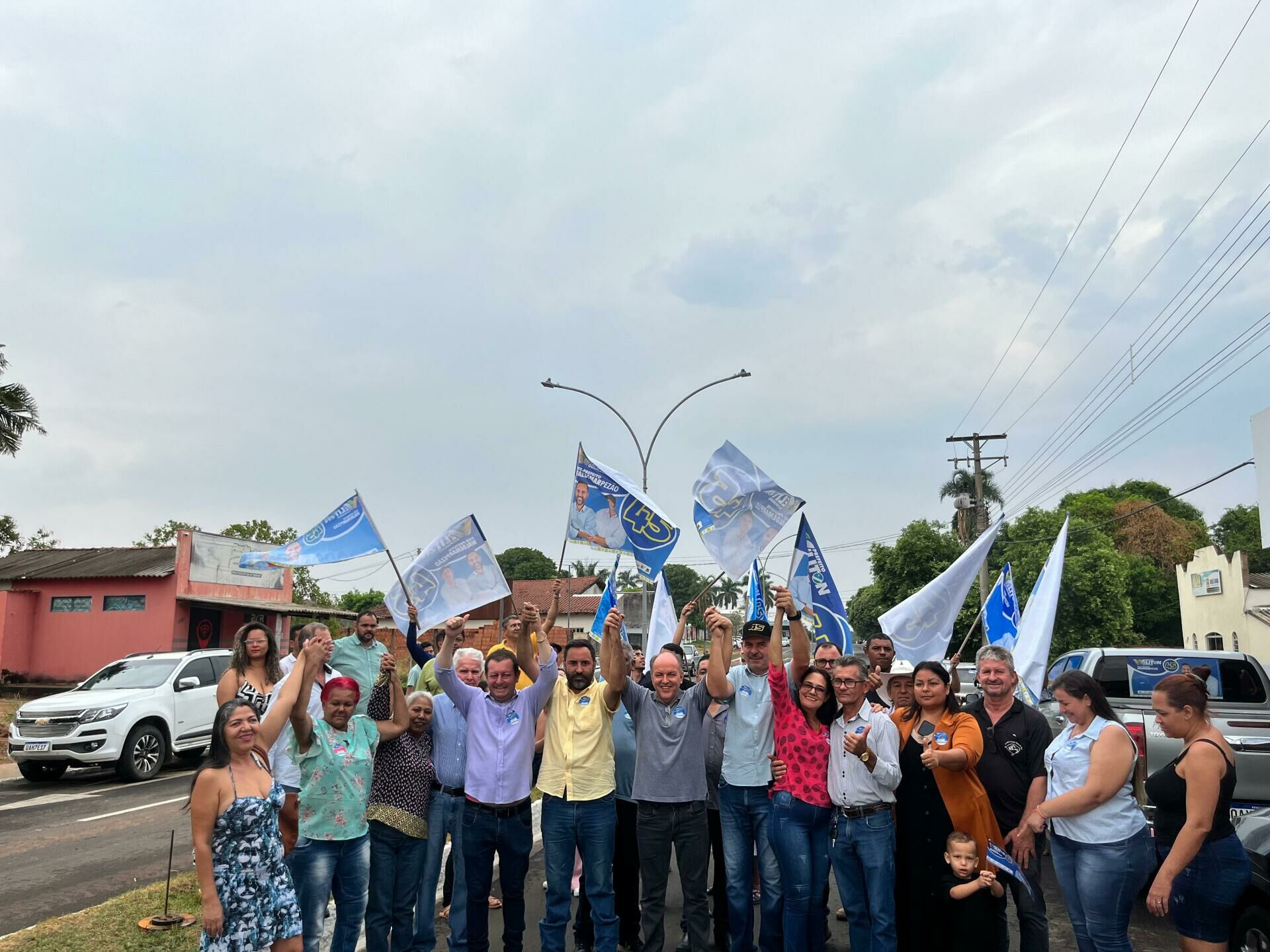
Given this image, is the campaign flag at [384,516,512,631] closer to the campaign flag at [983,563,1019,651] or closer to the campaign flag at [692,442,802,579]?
the campaign flag at [692,442,802,579]

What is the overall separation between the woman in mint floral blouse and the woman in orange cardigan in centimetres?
293

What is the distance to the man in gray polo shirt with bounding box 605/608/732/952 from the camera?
5527 mm

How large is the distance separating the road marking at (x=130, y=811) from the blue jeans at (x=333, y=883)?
25.0 feet

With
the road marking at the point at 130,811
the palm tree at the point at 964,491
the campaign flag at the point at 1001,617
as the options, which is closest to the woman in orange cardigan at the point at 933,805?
the campaign flag at the point at 1001,617

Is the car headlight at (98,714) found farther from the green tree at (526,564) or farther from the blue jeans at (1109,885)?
the green tree at (526,564)

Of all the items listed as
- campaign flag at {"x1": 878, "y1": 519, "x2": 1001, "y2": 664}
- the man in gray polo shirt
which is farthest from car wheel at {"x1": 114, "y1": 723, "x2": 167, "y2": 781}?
campaign flag at {"x1": 878, "y1": 519, "x2": 1001, "y2": 664}

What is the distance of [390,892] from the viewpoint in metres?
5.24

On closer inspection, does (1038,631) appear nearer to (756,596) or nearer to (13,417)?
(756,596)

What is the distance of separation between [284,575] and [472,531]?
27.7 meters

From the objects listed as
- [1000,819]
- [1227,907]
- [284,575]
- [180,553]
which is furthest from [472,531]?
[284,575]

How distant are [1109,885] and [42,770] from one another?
15094mm

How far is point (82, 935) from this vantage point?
591 centimetres

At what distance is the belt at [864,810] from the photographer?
5172 millimetres

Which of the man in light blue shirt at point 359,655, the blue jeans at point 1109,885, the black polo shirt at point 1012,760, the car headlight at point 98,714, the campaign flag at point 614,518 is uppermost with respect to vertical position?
the campaign flag at point 614,518
